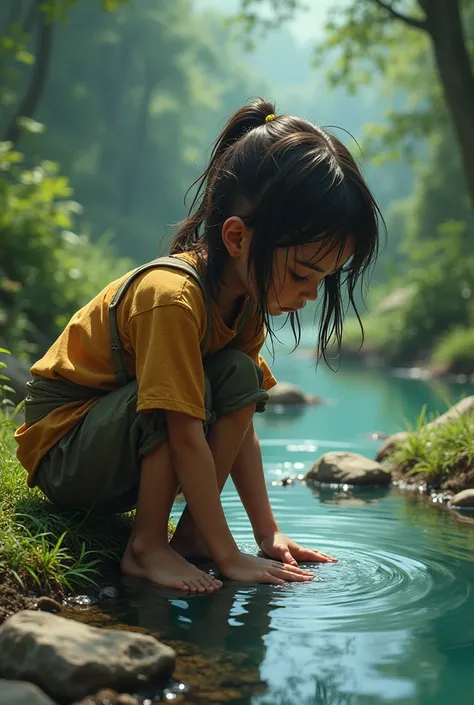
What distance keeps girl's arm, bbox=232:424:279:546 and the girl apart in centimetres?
10

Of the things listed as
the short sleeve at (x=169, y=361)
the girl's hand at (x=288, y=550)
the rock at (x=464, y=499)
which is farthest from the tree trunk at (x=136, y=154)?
the short sleeve at (x=169, y=361)

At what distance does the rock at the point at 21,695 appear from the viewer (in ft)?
5.55

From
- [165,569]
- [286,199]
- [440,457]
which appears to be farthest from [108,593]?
[440,457]

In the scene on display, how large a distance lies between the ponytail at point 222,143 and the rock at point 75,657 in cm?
129

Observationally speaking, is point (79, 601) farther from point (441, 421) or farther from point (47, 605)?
point (441, 421)

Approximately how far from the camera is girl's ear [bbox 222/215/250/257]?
A: 270cm

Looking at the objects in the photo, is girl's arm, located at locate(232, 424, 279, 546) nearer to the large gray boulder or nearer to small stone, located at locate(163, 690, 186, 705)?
small stone, located at locate(163, 690, 186, 705)

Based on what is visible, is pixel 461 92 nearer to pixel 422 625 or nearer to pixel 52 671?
pixel 422 625

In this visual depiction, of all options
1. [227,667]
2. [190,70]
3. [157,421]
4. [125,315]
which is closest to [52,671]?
[227,667]

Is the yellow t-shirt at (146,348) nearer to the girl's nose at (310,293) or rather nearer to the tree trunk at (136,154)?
the girl's nose at (310,293)

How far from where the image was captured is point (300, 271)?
2.69 meters

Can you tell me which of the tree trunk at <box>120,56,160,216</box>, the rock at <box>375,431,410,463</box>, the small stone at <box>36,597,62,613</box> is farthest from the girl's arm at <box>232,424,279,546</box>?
the tree trunk at <box>120,56,160,216</box>

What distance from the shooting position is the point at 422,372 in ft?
44.9

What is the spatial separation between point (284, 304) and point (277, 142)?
0.45m
